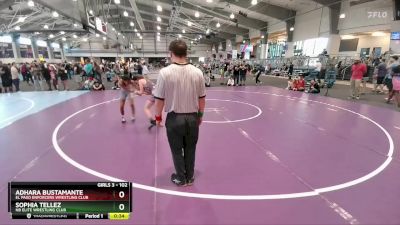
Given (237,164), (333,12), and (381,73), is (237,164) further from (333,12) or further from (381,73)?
(333,12)

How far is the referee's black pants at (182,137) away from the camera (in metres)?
3.50

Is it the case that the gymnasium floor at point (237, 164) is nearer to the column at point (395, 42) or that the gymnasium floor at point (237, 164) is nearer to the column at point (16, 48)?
the column at point (395, 42)

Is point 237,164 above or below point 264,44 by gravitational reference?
below

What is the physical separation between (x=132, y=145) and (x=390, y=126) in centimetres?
732

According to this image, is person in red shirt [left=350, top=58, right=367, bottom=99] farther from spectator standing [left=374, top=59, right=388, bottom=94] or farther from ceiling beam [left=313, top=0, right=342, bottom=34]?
ceiling beam [left=313, top=0, right=342, bottom=34]

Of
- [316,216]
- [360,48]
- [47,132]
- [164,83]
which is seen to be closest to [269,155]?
[316,216]

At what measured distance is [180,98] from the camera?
11.3 ft

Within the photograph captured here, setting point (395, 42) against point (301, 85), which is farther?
point (395, 42)

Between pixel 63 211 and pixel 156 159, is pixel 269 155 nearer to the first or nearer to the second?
pixel 156 159

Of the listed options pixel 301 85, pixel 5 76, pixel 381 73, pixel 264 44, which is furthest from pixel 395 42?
pixel 5 76

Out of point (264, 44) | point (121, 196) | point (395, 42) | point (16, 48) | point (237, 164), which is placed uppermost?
point (264, 44)

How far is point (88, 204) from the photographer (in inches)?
84.5
